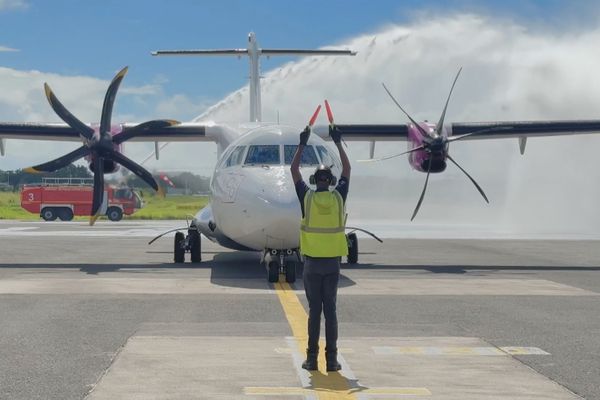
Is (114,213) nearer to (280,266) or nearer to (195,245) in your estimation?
(195,245)

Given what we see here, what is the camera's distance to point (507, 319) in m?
10.4

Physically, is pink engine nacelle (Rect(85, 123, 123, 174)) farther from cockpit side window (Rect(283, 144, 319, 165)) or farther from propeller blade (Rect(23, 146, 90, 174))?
cockpit side window (Rect(283, 144, 319, 165))

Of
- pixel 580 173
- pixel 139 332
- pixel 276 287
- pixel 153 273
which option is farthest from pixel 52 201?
pixel 139 332

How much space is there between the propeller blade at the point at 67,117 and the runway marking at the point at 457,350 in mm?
13598

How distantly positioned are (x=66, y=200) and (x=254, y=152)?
4007 cm

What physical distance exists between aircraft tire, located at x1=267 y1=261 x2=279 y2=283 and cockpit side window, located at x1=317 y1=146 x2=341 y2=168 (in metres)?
2.46

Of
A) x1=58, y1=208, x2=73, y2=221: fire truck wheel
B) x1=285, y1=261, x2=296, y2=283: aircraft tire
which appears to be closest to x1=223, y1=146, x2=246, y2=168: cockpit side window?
x1=285, y1=261, x2=296, y2=283: aircraft tire

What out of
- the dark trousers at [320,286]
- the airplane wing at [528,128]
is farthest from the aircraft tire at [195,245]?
the dark trousers at [320,286]

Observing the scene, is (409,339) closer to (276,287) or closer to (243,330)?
(243,330)

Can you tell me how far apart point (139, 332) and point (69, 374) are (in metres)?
2.20

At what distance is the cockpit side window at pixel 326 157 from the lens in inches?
624

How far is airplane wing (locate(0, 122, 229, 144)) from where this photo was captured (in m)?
21.5

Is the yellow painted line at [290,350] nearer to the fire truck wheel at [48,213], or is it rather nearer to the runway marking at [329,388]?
the runway marking at [329,388]

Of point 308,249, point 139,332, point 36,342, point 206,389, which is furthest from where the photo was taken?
point 139,332
